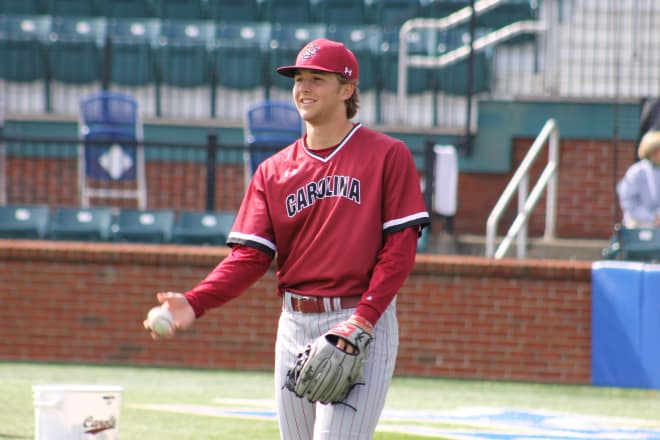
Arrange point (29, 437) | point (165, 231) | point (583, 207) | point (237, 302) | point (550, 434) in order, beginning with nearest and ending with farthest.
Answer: point (29, 437), point (550, 434), point (237, 302), point (165, 231), point (583, 207)

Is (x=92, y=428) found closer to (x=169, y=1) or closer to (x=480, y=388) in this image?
(x=480, y=388)

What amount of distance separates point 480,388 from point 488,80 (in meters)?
5.48

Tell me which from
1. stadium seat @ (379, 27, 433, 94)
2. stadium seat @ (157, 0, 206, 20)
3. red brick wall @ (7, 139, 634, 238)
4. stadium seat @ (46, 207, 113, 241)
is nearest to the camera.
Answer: stadium seat @ (46, 207, 113, 241)

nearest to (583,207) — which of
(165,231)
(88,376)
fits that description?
(165,231)

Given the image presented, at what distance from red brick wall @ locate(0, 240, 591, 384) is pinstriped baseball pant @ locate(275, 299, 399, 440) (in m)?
5.94

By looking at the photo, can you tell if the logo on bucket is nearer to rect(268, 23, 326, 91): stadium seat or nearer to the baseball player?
the baseball player

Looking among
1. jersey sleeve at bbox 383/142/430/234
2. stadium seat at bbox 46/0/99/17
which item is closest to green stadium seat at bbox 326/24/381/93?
stadium seat at bbox 46/0/99/17

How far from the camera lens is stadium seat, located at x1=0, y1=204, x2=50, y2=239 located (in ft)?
38.5

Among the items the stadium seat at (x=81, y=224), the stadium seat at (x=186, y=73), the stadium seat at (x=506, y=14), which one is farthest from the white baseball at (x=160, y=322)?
the stadium seat at (x=506, y=14)

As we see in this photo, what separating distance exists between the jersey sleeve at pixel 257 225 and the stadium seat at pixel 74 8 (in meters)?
12.4

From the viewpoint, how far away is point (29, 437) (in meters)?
6.89

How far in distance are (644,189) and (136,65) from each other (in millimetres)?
6893

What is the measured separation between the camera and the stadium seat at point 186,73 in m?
15.1

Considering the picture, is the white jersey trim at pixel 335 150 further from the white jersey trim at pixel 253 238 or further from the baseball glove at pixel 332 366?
the baseball glove at pixel 332 366
